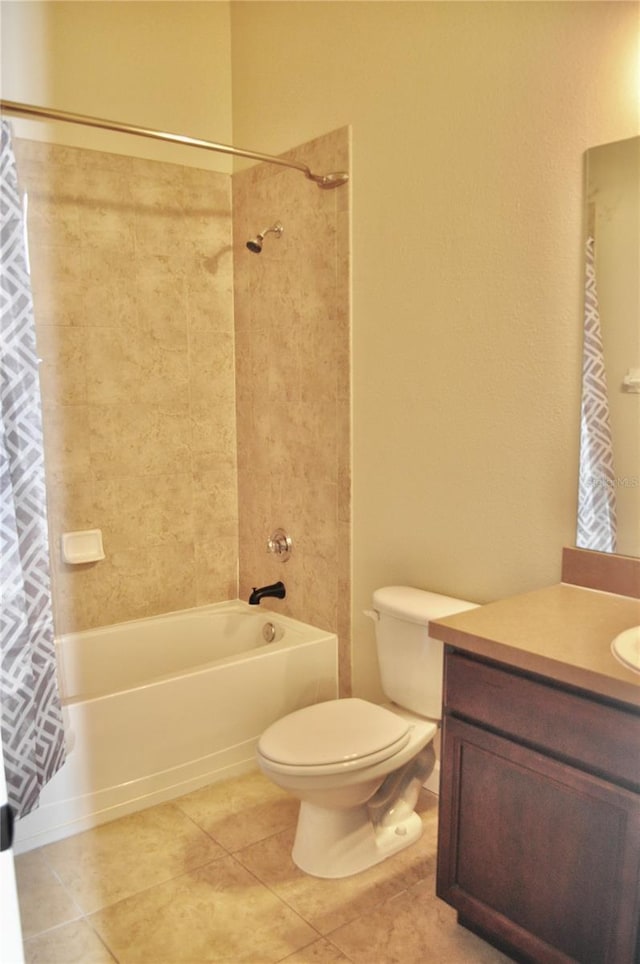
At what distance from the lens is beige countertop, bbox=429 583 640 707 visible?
4.45 feet

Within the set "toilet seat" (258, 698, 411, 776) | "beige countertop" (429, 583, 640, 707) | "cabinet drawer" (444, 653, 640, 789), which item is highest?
"beige countertop" (429, 583, 640, 707)

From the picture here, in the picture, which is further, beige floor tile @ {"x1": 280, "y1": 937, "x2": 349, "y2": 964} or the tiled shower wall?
the tiled shower wall

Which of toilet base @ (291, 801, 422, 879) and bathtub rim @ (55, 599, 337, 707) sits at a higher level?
bathtub rim @ (55, 599, 337, 707)

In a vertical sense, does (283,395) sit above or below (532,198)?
below

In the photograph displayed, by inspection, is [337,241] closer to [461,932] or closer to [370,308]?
[370,308]

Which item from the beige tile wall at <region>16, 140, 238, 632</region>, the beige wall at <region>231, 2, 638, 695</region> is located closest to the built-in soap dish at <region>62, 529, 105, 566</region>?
the beige tile wall at <region>16, 140, 238, 632</region>

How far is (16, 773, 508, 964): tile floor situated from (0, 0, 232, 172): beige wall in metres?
2.43

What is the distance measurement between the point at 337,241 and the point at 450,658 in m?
1.59

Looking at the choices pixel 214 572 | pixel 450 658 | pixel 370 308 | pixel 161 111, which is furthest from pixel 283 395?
pixel 450 658

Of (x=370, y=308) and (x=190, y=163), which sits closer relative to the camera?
(x=370, y=308)

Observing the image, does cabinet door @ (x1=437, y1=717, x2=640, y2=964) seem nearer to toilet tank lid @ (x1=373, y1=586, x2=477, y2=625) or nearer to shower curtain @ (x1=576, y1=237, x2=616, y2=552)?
toilet tank lid @ (x1=373, y1=586, x2=477, y2=625)

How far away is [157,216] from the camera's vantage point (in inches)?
116

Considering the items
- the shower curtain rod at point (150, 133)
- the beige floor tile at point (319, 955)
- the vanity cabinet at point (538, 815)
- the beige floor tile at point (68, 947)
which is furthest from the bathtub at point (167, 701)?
the shower curtain rod at point (150, 133)

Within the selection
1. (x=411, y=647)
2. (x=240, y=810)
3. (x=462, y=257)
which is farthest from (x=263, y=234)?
(x=240, y=810)
